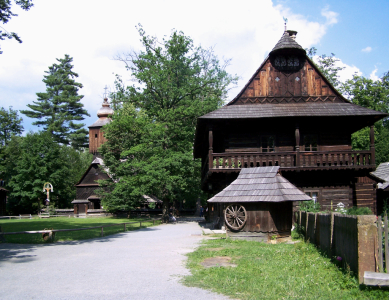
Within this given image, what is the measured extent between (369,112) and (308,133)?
354cm

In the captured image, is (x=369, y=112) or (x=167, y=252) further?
(x=369, y=112)

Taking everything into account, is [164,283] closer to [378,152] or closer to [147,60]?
[147,60]

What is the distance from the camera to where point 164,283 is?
27.8 feet

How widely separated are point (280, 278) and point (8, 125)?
73559mm

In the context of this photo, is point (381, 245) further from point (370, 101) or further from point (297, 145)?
point (370, 101)

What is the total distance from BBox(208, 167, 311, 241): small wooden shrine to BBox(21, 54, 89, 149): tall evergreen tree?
61615 mm

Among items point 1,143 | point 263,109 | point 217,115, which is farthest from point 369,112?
point 1,143

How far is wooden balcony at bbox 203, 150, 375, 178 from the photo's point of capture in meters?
21.1

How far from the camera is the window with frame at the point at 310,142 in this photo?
23.4 meters

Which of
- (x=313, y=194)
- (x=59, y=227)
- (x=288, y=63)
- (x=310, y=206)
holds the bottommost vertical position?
(x=59, y=227)

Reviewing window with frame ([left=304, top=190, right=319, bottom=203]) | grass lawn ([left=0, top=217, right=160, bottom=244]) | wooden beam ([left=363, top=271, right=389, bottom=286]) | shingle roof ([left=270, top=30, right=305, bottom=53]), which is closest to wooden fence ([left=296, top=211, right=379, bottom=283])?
wooden beam ([left=363, top=271, right=389, bottom=286])

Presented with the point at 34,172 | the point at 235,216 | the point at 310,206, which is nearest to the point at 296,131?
the point at 310,206

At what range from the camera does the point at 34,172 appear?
2234 inches

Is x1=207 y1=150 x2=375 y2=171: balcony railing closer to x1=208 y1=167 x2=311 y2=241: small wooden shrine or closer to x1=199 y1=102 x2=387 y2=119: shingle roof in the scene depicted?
x1=199 y1=102 x2=387 y2=119: shingle roof
